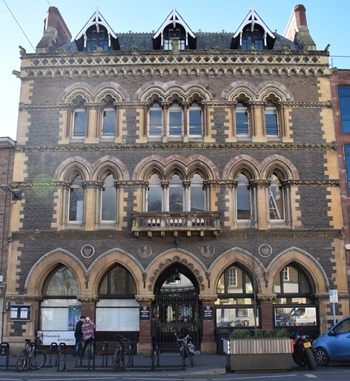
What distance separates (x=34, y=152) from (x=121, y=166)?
4568 millimetres

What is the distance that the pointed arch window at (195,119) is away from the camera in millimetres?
25125

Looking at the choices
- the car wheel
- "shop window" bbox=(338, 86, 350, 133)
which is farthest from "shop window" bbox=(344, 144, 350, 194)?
the car wheel

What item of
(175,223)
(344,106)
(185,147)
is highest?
(344,106)

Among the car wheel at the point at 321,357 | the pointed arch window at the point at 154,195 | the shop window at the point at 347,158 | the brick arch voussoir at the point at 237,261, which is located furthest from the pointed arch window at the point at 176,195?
the car wheel at the point at 321,357

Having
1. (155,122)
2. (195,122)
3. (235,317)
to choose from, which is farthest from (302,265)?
(155,122)

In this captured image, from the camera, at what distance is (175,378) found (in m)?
14.7

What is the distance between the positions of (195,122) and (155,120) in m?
2.10

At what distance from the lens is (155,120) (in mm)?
25375

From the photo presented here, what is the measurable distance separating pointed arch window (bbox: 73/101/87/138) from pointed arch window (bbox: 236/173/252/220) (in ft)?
27.8

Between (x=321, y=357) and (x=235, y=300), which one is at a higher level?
(x=235, y=300)

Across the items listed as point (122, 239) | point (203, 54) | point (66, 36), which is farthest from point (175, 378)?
point (66, 36)

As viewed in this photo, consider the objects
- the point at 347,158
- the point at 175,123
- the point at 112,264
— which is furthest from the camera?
the point at 175,123

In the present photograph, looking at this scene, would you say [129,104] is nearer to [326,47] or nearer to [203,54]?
[203,54]

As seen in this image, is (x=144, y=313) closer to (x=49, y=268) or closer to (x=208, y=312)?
(x=208, y=312)
